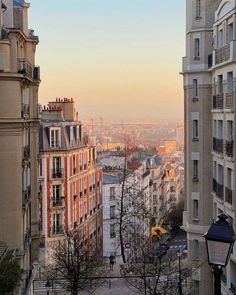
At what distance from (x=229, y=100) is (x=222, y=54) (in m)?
2.28

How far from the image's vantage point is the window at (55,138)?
46.0 metres

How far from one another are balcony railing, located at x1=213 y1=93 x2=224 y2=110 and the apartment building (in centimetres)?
2023

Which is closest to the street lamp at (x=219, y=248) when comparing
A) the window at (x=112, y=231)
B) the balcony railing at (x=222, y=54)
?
the balcony railing at (x=222, y=54)

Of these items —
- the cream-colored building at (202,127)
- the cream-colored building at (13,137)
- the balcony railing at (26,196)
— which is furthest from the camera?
the cream-colored building at (202,127)

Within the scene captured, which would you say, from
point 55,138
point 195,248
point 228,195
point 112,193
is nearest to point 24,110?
point 228,195

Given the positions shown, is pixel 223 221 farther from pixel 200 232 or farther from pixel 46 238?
pixel 46 238

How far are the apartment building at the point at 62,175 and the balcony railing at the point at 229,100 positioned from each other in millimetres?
22181

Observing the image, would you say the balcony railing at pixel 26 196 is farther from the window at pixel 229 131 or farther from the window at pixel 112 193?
the window at pixel 112 193

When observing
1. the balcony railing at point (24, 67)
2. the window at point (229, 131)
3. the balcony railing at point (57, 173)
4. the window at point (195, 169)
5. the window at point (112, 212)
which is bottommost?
the window at point (112, 212)

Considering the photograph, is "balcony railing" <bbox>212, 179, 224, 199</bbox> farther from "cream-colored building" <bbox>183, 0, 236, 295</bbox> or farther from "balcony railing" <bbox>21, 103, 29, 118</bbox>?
"balcony railing" <bbox>21, 103, 29, 118</bbox>

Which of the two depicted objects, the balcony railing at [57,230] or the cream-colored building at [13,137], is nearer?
the cream-colored building at [13,137]

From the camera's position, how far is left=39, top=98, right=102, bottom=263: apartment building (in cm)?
4544

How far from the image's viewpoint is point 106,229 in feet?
189

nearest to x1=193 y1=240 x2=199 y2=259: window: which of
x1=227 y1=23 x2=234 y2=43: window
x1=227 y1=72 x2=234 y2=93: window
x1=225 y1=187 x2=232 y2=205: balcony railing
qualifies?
x1=225 y1=187 x2=232 y2=205: balcony railing
